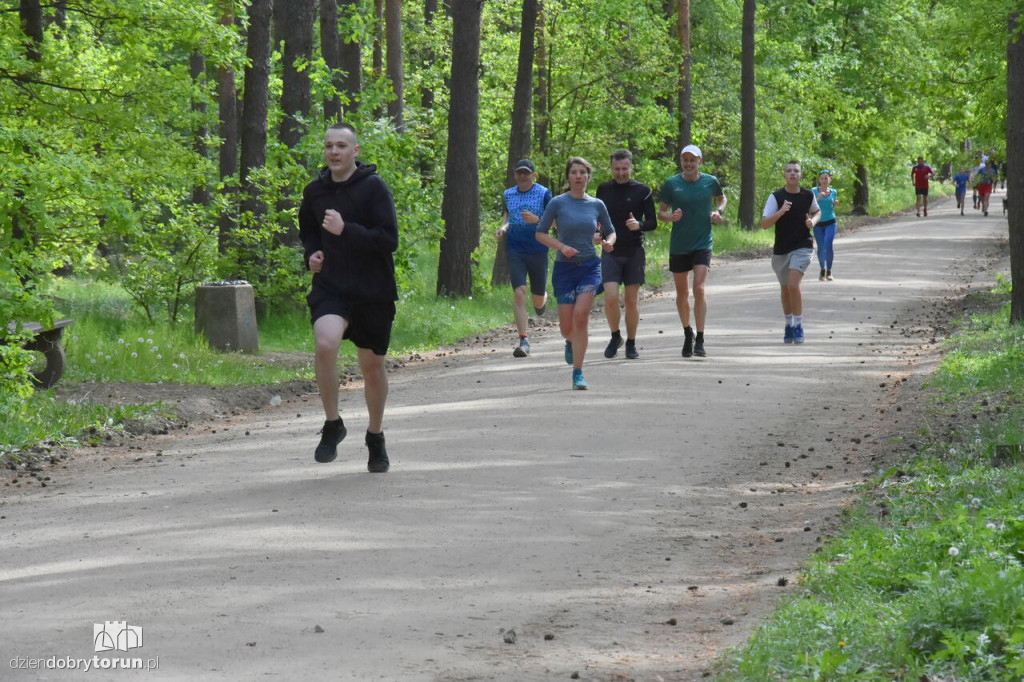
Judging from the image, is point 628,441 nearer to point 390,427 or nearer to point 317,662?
point 390,427

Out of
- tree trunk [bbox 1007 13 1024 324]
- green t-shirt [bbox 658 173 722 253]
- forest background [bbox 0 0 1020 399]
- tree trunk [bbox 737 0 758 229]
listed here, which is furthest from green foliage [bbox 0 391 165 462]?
tree trunk [bbox 737 0 758 229]

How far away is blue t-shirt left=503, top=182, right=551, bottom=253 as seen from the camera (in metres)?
15.2

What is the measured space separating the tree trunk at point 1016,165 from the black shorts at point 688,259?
3.29m

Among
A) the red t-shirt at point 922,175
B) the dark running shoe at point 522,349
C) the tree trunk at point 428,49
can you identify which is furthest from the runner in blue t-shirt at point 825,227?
the red t-shirt at point 922,175

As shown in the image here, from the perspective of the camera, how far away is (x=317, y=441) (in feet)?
35.4

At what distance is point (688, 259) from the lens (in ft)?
50.3

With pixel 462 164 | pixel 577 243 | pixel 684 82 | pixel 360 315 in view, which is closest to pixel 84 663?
pixel 360 315

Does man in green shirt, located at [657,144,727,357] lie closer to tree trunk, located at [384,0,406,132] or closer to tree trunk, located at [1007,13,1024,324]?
tree trunk, located at [1007,13,1024,324]

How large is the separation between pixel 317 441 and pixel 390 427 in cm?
69

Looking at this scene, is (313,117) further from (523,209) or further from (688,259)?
(688,259)

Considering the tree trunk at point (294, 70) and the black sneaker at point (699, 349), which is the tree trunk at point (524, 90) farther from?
the black sneaker at point (699, 349)

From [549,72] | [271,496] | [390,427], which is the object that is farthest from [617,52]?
[271,496]

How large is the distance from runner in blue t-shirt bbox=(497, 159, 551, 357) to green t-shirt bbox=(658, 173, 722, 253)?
140 cm

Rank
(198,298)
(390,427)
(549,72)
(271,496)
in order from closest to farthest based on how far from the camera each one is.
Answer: (271,496) < (390,427) < (198,298) < (549,72)
